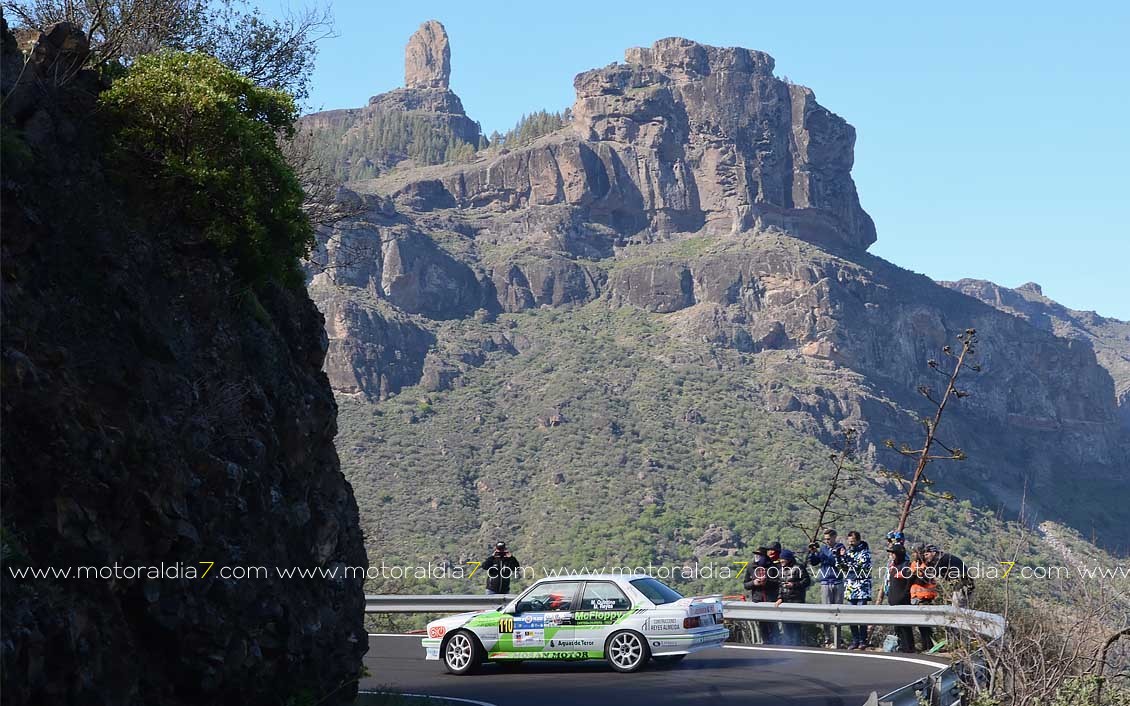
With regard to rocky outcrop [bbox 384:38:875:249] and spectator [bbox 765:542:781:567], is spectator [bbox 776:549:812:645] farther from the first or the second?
rocky outcrop [bbox 384:38:875:249]

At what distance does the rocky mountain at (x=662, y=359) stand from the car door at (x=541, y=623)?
66688 millimetres

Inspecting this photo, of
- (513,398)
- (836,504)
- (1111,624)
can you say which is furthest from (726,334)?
(1111,624)

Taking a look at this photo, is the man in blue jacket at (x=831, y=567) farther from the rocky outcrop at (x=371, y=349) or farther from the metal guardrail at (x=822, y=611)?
the rocky outcrop at (x=371, y=349)

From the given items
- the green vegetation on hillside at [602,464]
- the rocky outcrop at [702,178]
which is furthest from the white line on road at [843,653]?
the rocky outcrop at [702,178]

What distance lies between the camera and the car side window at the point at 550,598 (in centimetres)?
1953

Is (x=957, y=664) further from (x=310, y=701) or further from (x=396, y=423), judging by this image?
(x=396, y=423)

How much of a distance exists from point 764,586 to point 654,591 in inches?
190

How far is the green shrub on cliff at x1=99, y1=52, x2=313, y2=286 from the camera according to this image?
51.8ft

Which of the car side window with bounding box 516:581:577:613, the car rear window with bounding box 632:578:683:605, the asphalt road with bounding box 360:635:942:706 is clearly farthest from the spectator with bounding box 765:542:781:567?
the car side window with bounding box 516:581:577:613

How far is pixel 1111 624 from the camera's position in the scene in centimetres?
1600

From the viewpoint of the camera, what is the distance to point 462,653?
20.0 m

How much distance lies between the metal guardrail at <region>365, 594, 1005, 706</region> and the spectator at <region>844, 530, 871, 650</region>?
0.62 meters

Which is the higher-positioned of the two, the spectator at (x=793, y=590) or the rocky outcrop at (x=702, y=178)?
the rocky outcrop at (x=702, y=178)

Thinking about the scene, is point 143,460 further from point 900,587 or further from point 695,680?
point 900,587
